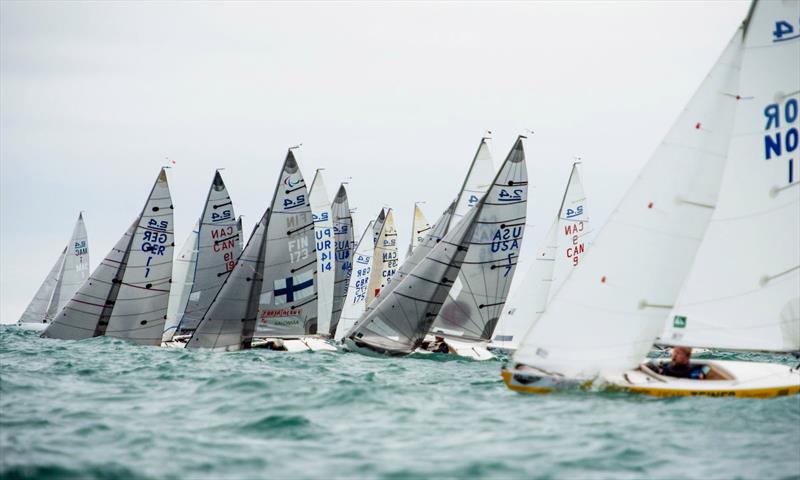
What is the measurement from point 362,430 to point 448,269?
14.1 m

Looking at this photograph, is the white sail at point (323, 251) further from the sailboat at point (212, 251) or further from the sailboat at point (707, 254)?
the sailboat at point (707, 254)

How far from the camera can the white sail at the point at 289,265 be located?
27.8 metres

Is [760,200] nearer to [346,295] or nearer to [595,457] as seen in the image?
[595,457]

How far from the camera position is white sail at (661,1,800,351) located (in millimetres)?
15055

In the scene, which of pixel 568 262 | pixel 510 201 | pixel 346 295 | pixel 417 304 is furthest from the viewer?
pixel 346 295

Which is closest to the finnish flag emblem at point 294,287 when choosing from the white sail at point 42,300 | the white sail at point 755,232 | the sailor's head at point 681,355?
the sailor's head at point 681,355

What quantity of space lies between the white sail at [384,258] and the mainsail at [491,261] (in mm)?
14138

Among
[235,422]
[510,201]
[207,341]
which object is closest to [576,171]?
[510,201]

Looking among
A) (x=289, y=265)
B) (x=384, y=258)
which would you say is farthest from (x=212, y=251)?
(x=384, y=258)

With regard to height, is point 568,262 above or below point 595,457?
above

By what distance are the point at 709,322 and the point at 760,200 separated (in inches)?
92.1

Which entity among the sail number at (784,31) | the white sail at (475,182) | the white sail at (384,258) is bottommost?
the white sail at (384,258)

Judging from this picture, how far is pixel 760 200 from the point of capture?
49.8ft

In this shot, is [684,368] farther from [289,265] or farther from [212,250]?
[212,250]
